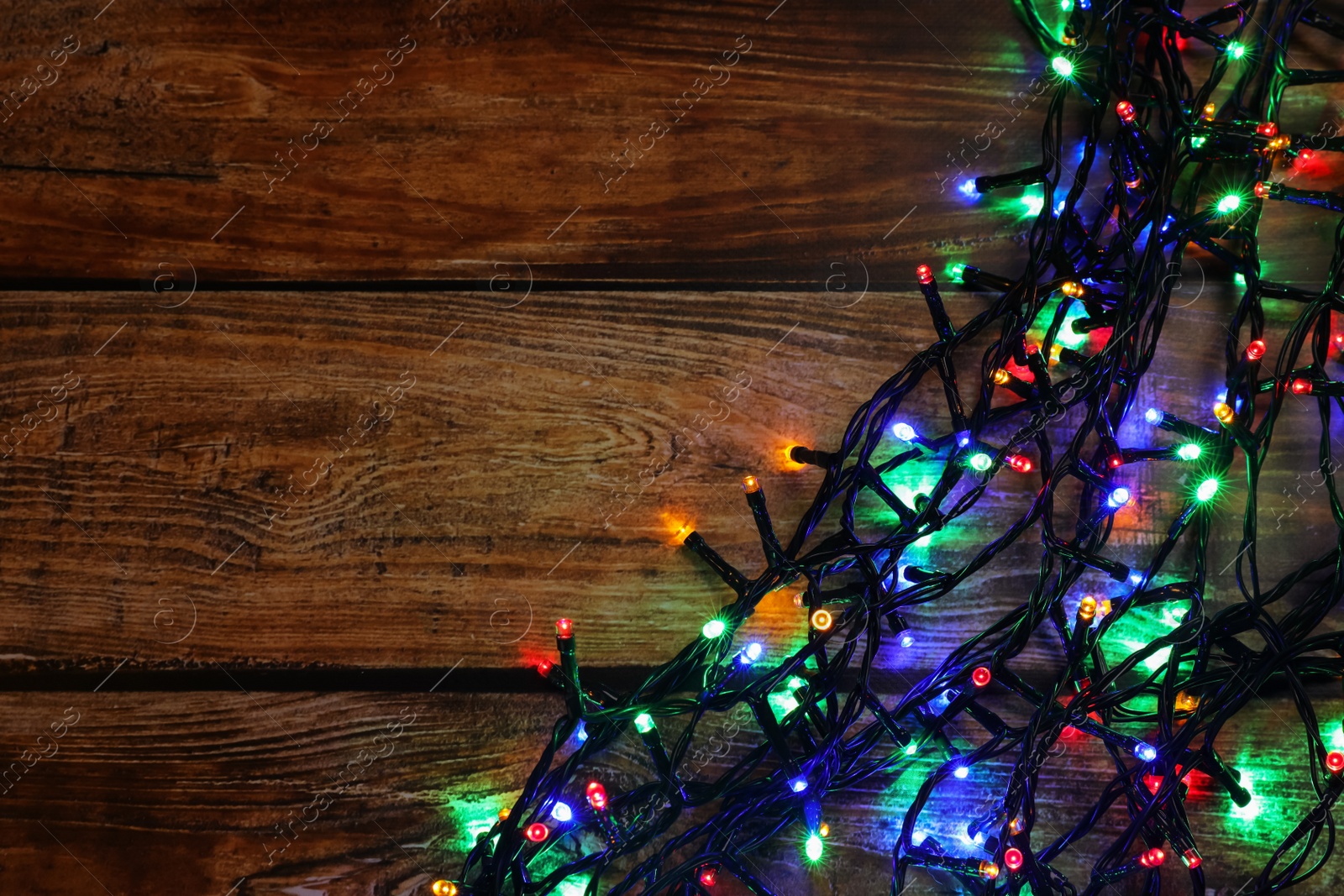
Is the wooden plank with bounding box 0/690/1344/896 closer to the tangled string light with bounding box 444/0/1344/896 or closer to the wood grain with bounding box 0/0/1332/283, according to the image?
the tangled string light with bounding box 444/0/1344/896

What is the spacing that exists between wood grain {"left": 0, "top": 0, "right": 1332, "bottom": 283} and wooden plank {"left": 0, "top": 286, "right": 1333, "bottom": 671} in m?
0.05

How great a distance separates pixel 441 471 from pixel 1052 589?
24.3 inches

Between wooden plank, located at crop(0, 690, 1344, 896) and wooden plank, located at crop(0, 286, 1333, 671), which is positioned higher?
wooden plank, located at crop(0, 286, 1333, 671)

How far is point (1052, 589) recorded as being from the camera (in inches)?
32.9

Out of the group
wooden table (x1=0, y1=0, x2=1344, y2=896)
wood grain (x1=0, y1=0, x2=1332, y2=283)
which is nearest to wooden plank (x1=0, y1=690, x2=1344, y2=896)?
wooden table (x1=0, y1=0, x2=1344, y2=896)

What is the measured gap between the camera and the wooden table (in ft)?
2.75

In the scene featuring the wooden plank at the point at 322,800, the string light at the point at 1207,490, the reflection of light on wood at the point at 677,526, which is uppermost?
the reflection of light on wood at the point at 677,526

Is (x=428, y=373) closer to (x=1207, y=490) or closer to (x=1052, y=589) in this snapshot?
(x=1052, y=589)

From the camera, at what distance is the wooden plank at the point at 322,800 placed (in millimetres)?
821

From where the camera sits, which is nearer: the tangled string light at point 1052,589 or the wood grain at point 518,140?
the tangled string light at point 1052,589

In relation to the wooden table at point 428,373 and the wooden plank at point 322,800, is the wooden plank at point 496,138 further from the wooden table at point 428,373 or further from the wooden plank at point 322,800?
the wooden plank at point 322,800

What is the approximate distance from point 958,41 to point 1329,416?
0.56 meters

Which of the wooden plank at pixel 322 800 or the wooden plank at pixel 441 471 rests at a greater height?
the wooden plank at pixel 441 471

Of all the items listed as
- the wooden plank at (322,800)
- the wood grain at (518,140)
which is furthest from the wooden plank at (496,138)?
the wooden plank at (322,800)
